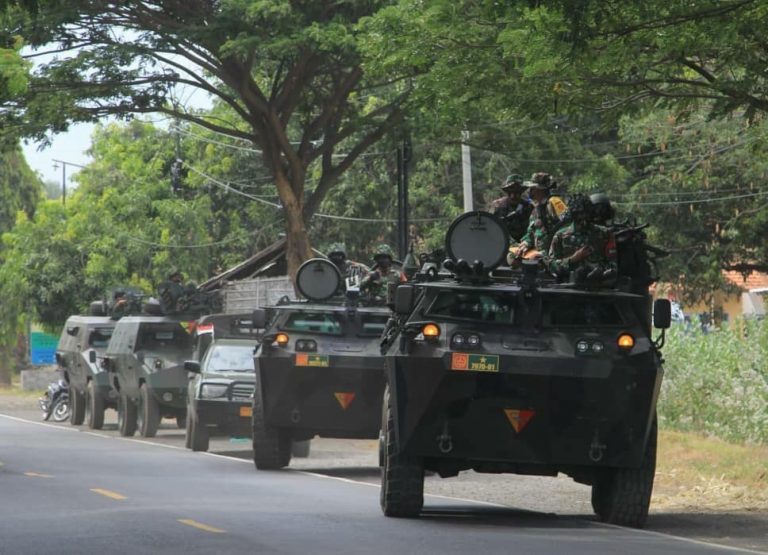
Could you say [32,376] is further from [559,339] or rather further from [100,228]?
[559,339]

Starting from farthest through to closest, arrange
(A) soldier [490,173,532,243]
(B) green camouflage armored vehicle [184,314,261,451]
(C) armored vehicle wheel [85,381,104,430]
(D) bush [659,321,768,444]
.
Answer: (C) armored vehicle wheel [85,381,104,430], (B) green camouflage armored vehicle [184,314,261,451], (D) bush [659,321,768,444], (A) soldier [490,173,532,243]

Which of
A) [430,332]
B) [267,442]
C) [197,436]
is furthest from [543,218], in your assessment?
[197,436]

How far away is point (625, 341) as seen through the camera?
14.2m

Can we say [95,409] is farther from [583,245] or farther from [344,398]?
[583,245]

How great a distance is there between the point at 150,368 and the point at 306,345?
34.4ft

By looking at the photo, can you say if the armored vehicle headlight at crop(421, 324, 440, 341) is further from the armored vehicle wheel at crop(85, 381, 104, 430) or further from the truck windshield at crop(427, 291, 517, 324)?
the armored vehicle wheel at crop(85, 381, 104, 430)

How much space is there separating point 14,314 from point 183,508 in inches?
1548

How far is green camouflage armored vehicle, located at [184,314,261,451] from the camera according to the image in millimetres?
25109

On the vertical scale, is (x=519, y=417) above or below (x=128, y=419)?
above

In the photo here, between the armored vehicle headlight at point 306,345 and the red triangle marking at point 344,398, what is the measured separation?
61 centimetres

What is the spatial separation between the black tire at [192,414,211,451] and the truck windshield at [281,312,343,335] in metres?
5.49

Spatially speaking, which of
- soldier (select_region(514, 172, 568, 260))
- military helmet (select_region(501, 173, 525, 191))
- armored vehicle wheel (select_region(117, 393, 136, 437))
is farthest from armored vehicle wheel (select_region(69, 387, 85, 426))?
soldier (select_region(514, 172, 568, 260))

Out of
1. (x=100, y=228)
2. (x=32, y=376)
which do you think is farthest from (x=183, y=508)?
(x=32, y=376)

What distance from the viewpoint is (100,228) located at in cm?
5125
